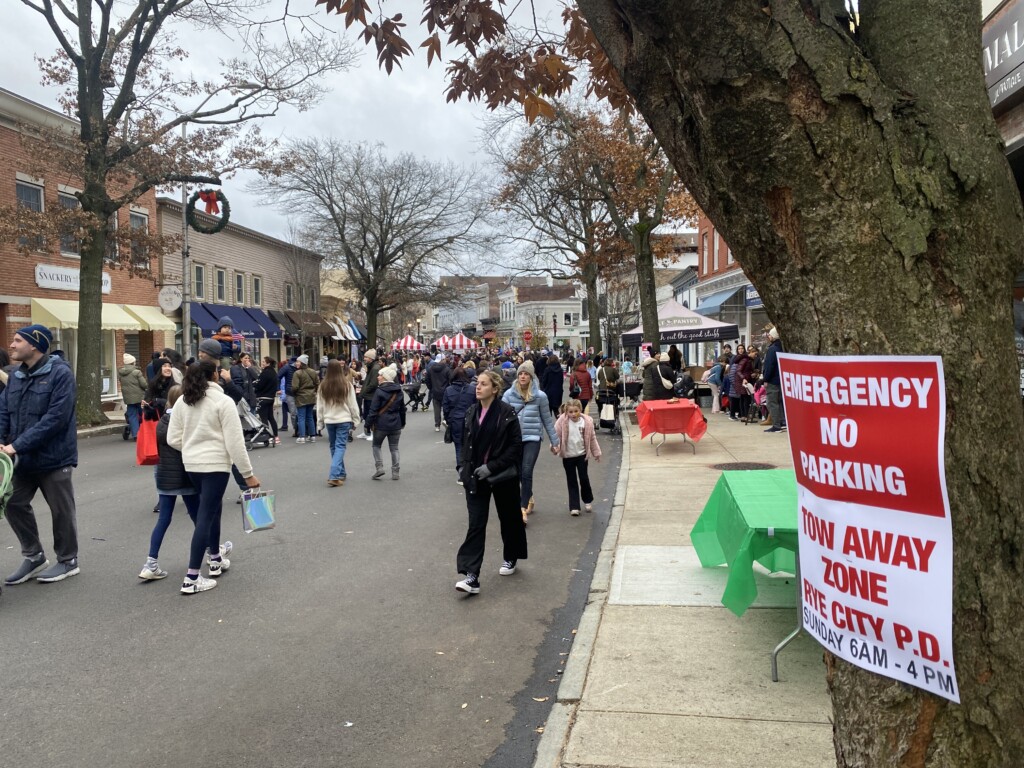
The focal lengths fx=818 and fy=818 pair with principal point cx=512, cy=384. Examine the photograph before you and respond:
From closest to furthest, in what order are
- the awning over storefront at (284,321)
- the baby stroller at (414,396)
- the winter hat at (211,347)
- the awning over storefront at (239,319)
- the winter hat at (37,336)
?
the winter hat at (37,336)
the winter hat at (211,347)
the baby stroller at (414,396)
the awning over storefront at (239,319)
the awning over storefront at (284,321)

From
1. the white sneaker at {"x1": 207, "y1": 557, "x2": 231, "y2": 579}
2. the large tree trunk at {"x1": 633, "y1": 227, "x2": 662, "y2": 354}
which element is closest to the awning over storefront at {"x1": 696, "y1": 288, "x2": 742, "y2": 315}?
the large tree trunk at {"x1": 633, "y1": 227, "x2": 662, "y2": 354}

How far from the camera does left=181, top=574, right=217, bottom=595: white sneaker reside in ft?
20.2

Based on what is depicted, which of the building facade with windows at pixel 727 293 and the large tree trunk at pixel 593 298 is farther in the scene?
the large tree trunk at pixel 593 298

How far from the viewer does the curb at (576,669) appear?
375cm

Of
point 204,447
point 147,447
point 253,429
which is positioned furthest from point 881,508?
point 253,429

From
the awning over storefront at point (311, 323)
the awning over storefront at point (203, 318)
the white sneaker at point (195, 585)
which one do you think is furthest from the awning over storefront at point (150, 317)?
the white sneaker at point (195, 585)

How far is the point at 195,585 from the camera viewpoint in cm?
619

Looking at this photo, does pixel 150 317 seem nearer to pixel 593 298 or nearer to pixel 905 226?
pixel 593 298

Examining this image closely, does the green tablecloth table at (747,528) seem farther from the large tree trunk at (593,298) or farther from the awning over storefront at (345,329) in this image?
the awning over storefront at (345,329)

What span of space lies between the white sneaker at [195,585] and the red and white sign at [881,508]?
16.8 ft

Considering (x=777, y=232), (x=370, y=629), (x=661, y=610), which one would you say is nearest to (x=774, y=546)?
(x=661, y=610)

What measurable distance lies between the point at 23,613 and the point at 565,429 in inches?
203

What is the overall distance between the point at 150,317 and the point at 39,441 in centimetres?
2229

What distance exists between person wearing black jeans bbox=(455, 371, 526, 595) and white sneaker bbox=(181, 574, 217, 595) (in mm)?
1912
